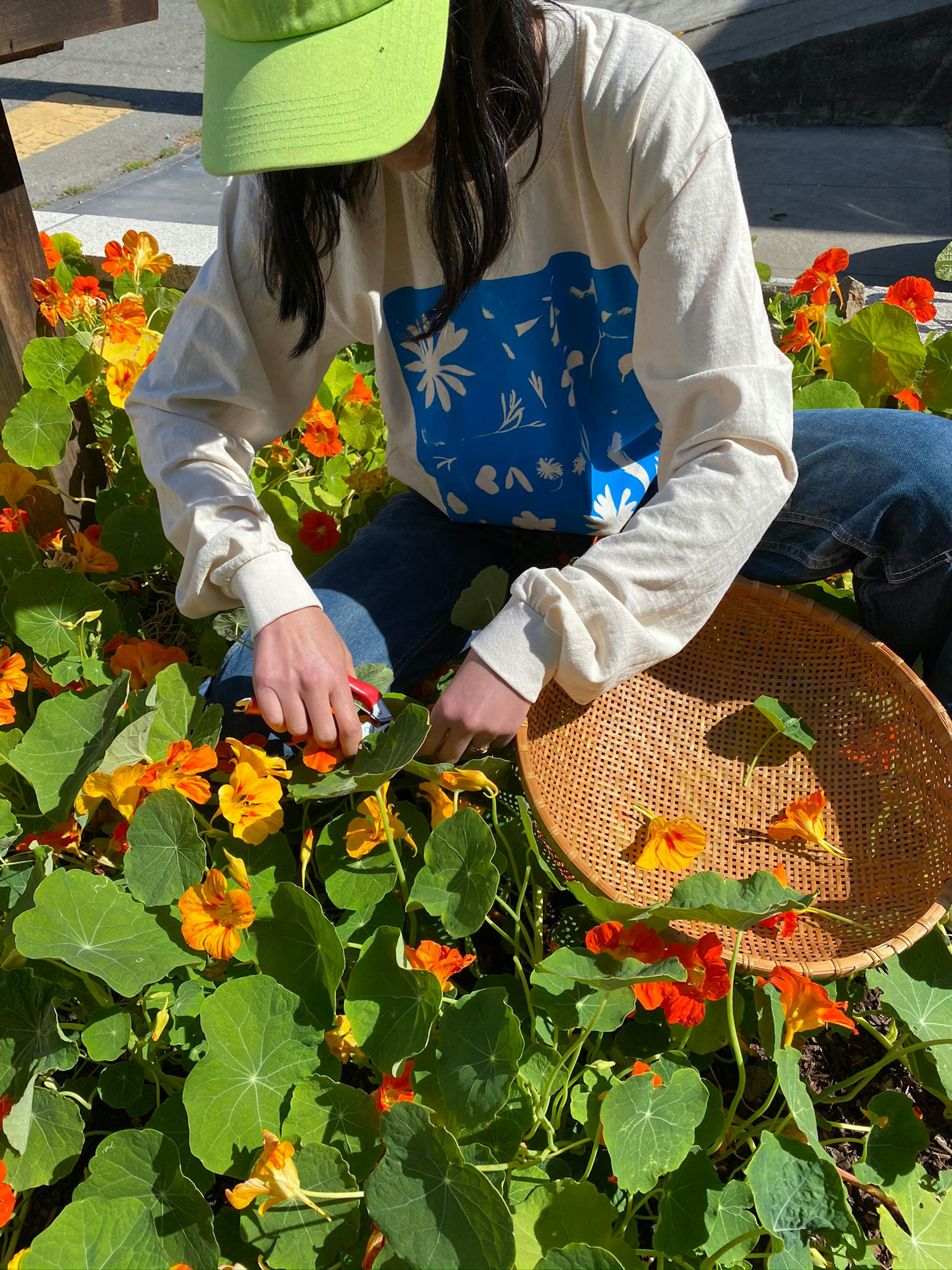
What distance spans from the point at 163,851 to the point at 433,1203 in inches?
16.7

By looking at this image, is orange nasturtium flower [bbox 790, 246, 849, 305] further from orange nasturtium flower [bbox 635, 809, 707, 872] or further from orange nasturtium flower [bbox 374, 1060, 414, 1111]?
orange nasturtium flower [bbox 374, 1060, 414, 1111]

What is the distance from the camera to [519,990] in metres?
1.09

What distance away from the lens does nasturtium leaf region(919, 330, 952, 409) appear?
64.8 inches

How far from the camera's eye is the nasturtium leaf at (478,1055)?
2.87 feet

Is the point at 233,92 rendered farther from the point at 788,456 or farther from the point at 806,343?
the point at 806,343

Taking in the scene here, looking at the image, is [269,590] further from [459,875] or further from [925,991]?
[925,991]

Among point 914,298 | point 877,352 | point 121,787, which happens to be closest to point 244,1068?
point 121,787

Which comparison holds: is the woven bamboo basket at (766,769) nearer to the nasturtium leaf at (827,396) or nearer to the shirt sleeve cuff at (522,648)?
the shirt sleeve cuff at (522,648)

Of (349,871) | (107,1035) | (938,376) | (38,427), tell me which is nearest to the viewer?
(107,1035)

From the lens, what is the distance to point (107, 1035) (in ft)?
3.23

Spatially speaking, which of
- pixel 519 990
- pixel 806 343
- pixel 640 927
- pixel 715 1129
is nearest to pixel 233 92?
pixel 640 927

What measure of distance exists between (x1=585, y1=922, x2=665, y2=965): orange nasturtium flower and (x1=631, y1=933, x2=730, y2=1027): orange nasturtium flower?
0.9 inches

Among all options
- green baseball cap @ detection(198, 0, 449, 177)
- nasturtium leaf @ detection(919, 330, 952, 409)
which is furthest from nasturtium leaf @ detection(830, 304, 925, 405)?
green baseball cap @ detection(198, 0, 449, 177)

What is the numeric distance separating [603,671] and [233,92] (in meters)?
0.64
